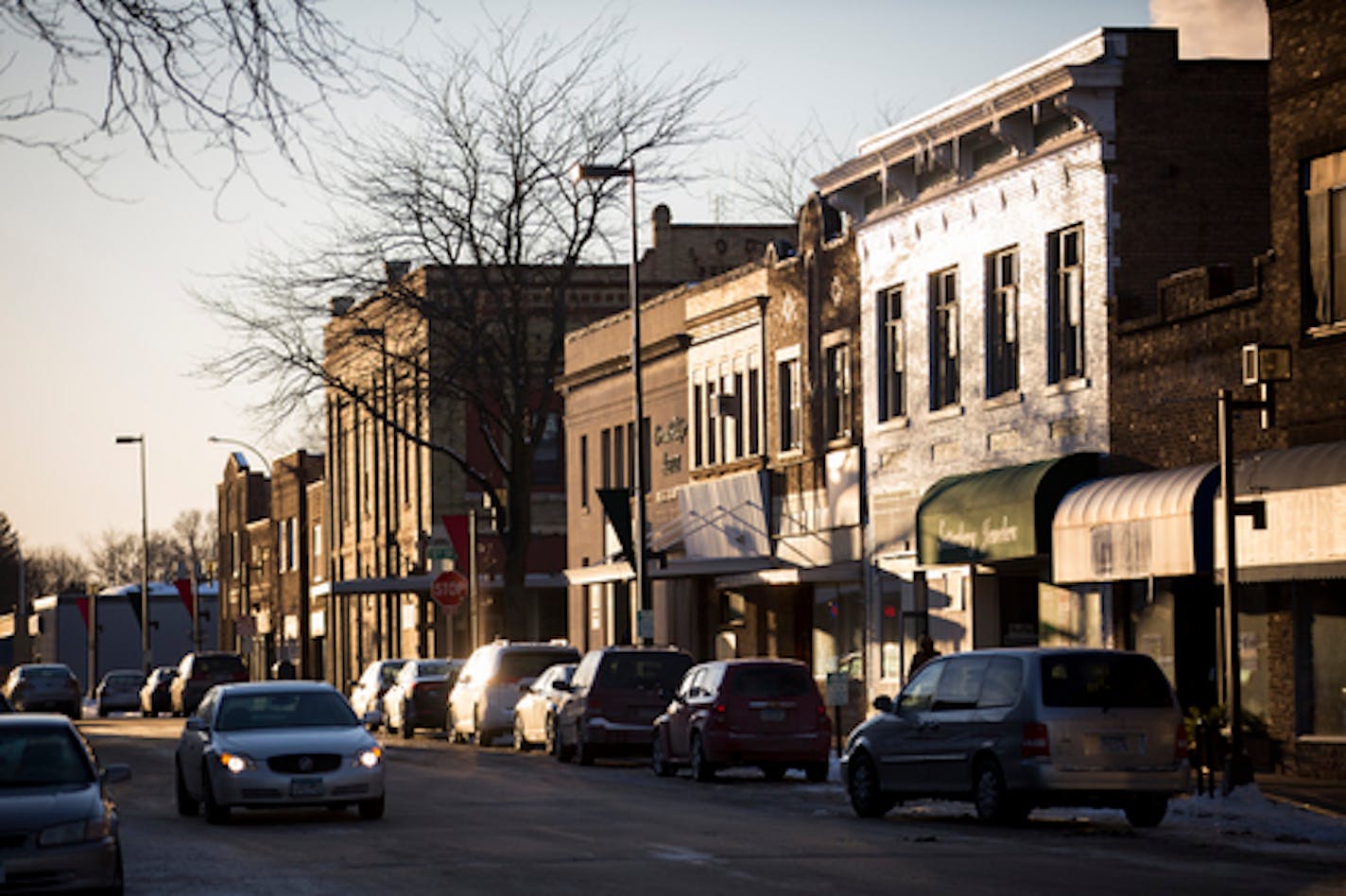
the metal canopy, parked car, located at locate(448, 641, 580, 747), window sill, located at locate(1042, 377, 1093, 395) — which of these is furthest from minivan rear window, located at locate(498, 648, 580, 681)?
the metal canopy

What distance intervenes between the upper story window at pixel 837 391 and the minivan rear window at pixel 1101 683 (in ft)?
70.2

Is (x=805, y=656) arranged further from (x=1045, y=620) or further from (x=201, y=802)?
(x=201, y=802)

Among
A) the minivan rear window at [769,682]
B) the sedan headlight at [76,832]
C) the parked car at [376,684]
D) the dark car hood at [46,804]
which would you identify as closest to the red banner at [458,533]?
the parked car at [376,684]

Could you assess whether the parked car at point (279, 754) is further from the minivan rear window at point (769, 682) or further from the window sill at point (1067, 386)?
the window sill at point (1067, 386)

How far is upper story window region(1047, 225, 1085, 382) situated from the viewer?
34.4m

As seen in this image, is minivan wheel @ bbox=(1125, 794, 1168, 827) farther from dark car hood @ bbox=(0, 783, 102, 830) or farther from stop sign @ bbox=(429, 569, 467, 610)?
stop sign @ bbox=(429, 569, 467, 610)

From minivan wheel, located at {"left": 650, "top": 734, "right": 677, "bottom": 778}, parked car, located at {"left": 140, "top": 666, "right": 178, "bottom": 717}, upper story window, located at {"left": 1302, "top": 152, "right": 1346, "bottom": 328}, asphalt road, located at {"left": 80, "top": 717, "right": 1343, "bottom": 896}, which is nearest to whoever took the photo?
asphalt road, located at {"left": 80, "top": 717, "right": 1343, "bottom": 896}

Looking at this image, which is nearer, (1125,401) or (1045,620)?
(1125,401)

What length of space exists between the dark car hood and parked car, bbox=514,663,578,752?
21.2 m

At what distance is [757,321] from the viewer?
48.0 m

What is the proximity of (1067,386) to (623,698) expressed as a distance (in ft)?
26.3

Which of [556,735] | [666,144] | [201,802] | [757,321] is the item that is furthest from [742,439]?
[201,802]

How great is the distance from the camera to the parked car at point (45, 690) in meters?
69.0

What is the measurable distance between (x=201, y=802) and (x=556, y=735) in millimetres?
12847
